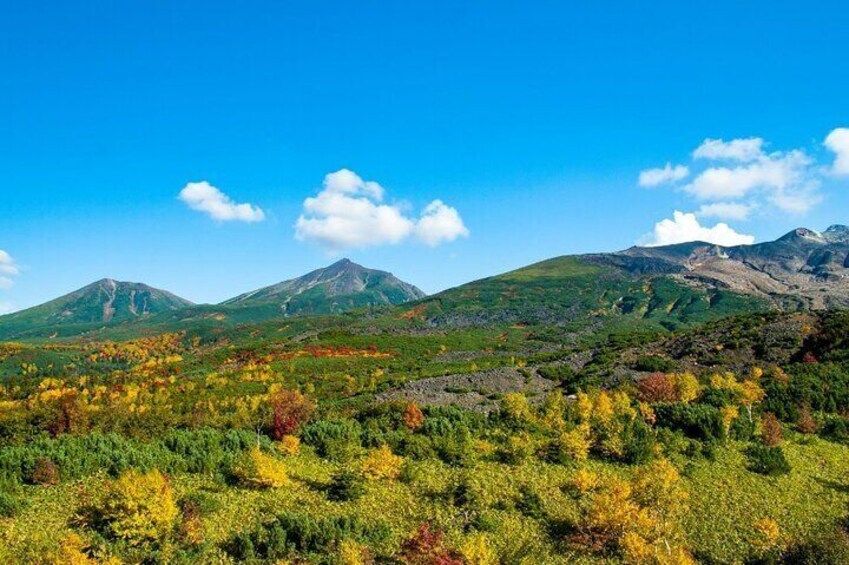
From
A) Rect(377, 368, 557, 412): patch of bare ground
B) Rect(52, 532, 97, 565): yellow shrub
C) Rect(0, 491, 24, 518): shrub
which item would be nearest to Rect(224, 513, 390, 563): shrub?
Rect(52, 532, 97, 565): yellow shrub

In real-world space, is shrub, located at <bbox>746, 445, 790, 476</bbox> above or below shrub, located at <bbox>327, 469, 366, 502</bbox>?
below

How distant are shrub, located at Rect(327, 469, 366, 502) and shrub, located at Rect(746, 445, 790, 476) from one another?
18713 millimetres

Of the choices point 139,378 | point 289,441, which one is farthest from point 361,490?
point 139,378

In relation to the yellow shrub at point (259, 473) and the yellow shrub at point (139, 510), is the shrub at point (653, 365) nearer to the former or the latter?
the yellow shrub at point (259, 473)

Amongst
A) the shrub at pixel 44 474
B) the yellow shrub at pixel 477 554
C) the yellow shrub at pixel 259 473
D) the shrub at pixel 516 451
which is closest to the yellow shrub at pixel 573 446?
the shrub at pixel 516 451

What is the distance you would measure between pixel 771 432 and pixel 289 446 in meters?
25.4

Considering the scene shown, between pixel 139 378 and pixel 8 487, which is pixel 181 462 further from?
pixel 139 378

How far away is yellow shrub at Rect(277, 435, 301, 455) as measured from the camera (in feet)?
83.7

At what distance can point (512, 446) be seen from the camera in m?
25.4

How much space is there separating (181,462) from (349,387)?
5224 cm

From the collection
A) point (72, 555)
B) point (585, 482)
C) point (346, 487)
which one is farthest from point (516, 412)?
point (72, 555)

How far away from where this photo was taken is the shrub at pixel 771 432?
94.8 ft

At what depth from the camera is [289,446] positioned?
25.7 meters

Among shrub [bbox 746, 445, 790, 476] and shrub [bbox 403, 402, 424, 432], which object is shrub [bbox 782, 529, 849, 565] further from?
shrub [bbox 403, 402, 424, 432]
